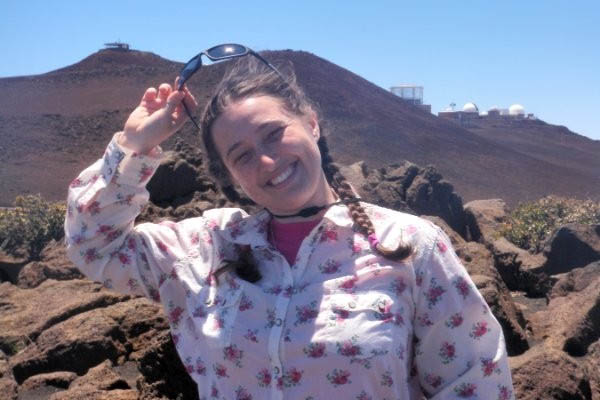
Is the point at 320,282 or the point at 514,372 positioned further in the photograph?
the point at 514,372

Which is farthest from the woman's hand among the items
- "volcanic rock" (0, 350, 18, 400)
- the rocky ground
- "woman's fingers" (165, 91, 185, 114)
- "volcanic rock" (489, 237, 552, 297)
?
"volcanic rock" (489, 237, 552, 297)

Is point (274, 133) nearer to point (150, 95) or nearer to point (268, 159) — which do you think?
point (268, 159)

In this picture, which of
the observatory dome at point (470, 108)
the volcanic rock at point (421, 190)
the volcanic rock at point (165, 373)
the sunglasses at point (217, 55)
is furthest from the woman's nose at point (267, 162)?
the observatory dome at point (470, 108)

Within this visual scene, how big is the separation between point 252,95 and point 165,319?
8.99 feet

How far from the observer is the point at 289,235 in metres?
2.02

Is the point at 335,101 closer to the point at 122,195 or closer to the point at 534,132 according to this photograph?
the point at 534,132

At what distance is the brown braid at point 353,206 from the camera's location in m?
1.80

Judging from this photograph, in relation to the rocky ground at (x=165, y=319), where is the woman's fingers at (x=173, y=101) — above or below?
above

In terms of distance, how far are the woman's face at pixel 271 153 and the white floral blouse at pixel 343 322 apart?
10 cm

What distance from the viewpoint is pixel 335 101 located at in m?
27.7

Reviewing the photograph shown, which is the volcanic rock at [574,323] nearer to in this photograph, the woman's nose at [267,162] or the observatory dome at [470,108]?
the woman's nose at [267,162]

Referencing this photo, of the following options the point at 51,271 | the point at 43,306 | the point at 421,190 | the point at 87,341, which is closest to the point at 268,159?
the point at 87,341

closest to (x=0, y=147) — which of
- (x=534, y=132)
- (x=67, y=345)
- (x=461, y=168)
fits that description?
(x=461, y=168)

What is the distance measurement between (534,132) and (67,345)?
3573 centimetres
